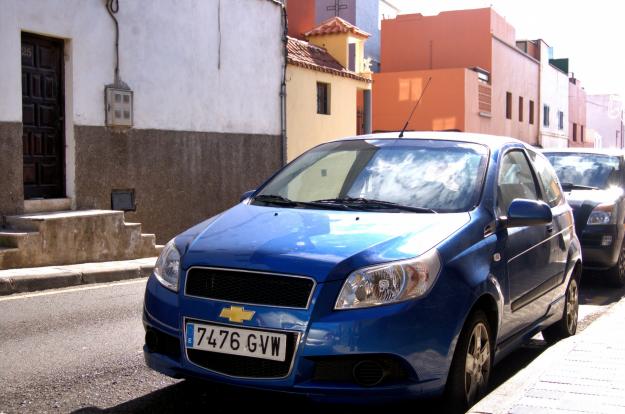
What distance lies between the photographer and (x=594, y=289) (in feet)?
31.7

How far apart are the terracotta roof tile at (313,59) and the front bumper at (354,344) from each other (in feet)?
49.9

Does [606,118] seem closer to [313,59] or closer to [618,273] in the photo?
[313,59]

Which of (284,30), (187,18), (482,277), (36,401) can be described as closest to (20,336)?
(36,401)

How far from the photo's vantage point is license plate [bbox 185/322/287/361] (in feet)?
12.6

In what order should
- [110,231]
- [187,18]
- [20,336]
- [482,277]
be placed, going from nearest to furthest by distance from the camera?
[482,277] < [20,336] < [110,231] < [187,18]

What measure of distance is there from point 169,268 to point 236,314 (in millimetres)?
627

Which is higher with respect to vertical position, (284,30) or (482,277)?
(284,30)

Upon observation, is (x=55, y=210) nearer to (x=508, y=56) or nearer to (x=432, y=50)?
(x=432, y=50)

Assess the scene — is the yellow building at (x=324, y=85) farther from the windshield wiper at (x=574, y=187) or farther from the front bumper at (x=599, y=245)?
the front bumper at (x=599, y=245)

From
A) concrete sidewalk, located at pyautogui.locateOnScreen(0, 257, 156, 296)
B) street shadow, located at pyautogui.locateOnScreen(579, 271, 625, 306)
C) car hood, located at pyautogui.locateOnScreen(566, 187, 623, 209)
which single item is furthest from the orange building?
concrete sidewalk, located at pyautogui.locateOnScreen(0, 257, 156, 296)

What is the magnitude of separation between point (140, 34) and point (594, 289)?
851 cm

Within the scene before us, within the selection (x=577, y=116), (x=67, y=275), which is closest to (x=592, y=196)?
(x=67, y=275)

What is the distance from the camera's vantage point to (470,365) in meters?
4.35

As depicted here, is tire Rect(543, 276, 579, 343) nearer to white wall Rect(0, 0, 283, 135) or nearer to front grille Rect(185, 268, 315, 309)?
front grille Rect(185, 268, 315, 309)
